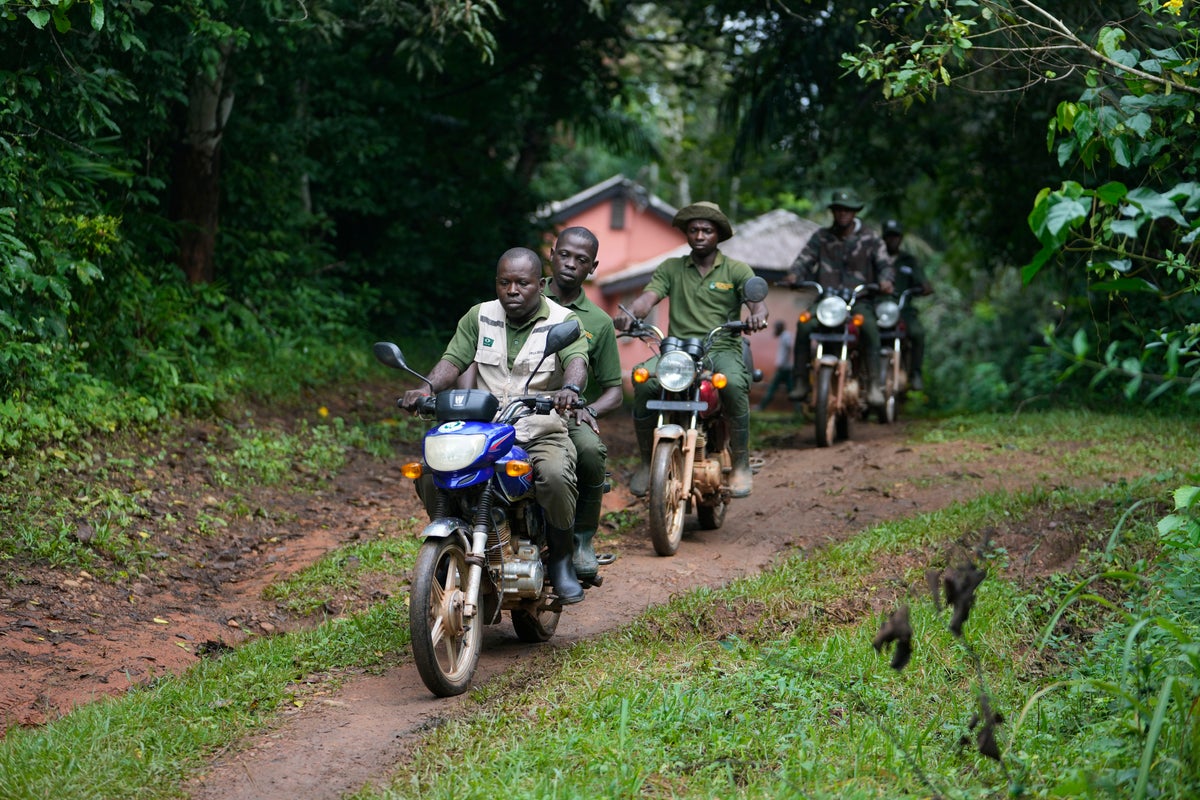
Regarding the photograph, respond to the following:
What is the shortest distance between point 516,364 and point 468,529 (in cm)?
90

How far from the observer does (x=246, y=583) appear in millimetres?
7512

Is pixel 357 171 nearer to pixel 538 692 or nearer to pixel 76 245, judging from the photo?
pixel 76 245

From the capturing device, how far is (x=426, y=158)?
16.4 meters

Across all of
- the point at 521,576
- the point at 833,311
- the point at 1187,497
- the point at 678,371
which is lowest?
the point at 521,576

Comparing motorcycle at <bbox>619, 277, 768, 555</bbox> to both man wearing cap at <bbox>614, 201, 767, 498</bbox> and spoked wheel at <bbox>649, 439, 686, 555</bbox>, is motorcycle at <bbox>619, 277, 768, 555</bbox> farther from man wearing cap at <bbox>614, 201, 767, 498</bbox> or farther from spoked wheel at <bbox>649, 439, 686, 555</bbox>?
man wearing cap at <bbox>614, 201, 767, 498</bbox>

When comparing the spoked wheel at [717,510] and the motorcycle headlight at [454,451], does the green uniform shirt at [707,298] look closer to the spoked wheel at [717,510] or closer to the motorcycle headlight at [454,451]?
the spoked wheel at [717,510]

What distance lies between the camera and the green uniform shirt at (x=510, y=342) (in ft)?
19.3

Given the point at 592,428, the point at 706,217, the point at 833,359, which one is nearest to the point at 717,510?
the point at 706,217

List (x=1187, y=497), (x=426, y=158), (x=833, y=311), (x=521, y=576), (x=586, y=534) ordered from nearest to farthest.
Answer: (x=1187, y=497) → (x=521, y=576) → (x=586, y=534) → (x=833, y=311) → (x=426, y=158)

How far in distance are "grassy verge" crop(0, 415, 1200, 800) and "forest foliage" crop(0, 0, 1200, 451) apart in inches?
48.3

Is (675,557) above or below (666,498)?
below

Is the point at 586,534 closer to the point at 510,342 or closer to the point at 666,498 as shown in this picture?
the point at 510,342

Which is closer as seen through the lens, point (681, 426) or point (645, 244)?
point (681, 426)

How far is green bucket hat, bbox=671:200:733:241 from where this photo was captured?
8375mm
